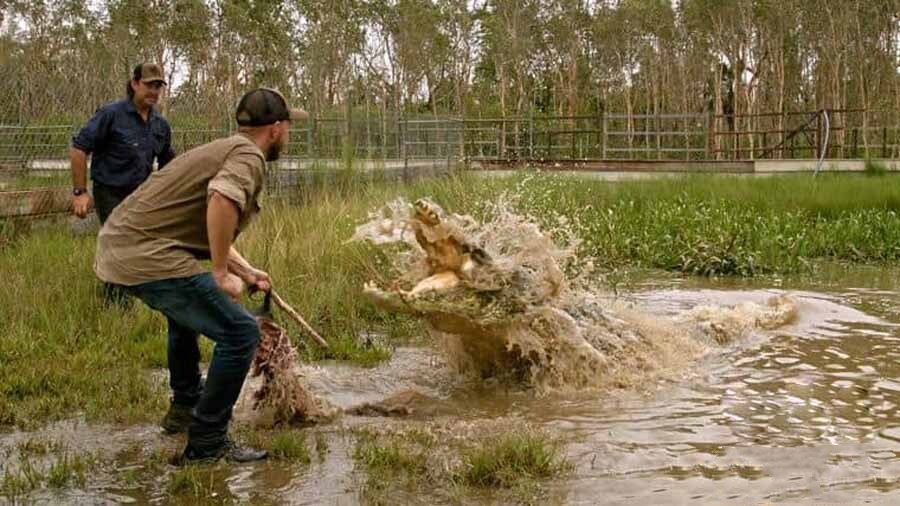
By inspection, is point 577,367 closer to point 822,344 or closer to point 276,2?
point 822,344

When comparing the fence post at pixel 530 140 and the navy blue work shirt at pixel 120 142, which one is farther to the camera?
the fence post at pixel 530 140

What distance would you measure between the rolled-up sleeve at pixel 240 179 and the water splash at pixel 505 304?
1.59 m

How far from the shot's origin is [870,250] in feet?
40.4

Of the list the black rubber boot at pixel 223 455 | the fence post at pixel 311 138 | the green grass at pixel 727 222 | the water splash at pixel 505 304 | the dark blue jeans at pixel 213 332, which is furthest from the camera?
the fence post at pixel 311 138

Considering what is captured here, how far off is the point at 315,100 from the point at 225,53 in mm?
11733

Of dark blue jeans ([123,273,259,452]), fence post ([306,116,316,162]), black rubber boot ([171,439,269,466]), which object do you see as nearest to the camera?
dark blue jeans ([123,273,259,452])

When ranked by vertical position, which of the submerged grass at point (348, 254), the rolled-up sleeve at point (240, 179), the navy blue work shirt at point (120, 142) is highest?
the navy blue work shirt at point (120, 142)

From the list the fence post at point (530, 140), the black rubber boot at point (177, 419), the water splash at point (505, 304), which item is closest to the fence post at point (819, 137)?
the fence post at point (530, 140)

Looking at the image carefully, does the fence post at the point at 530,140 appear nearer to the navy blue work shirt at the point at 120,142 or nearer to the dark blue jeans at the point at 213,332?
the navy blue work shirt at the point at 120,142

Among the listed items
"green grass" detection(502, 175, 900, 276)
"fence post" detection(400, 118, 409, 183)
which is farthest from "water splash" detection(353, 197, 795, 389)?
"fence post" detection(400, 118, 409, 183)

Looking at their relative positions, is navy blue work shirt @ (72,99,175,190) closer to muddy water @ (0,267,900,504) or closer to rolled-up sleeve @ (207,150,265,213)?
muddy water @ (0,267,900,504)

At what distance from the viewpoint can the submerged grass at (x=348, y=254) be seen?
579 centimetres

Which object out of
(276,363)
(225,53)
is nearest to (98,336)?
(276,363)

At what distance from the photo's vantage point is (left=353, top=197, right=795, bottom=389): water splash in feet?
19.4
